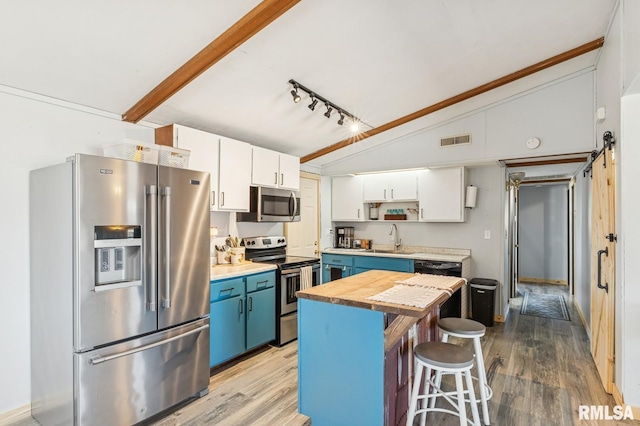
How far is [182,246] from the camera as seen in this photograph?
2.56 m

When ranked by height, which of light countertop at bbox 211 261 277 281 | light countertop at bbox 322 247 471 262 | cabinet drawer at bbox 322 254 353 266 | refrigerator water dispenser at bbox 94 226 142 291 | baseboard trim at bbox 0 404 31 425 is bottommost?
baseboard trim at bbox 0 404 31 425

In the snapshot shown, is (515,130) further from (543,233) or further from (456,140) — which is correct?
(543,233)

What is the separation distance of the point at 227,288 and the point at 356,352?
5.05ft

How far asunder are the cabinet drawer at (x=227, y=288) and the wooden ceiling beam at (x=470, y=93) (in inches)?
96.4

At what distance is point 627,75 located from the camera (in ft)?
7.66

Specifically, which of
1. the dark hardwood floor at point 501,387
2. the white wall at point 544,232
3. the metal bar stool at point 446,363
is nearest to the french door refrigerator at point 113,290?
the dark hardwood floor at point 501,387

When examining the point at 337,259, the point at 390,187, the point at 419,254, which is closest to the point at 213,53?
the point at 390,187

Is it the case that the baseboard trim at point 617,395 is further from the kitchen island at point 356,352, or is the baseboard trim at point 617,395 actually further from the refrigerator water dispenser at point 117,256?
the refrigerator water dispenser at point 117,256

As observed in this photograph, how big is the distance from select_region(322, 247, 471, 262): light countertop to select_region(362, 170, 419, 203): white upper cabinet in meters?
0.80

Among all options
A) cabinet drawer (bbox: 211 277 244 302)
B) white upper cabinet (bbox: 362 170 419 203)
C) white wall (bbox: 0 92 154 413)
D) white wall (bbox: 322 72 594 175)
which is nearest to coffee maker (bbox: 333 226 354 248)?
white upper cabinet (bbox: 362 170 419 203)

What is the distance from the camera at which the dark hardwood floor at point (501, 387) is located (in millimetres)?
2414

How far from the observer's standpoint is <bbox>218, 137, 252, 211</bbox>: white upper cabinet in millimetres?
3479

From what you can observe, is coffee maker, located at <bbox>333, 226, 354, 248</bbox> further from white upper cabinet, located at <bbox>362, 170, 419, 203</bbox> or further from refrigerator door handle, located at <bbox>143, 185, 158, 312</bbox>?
refrigerator door handle, located at <bbox>143, 185, 158, 312</bbox>

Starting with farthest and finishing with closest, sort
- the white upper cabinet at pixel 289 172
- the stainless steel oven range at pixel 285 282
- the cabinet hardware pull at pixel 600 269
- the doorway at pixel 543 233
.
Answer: the doorway at pixel 543 233, the white upper cabinet at pixel 289 172, the stainless steel oven range at pixel 285 282, the cabinet hardware pull at pixel 600 269
